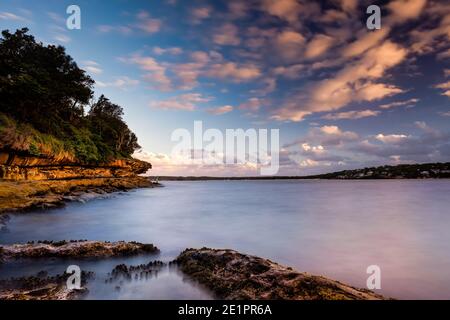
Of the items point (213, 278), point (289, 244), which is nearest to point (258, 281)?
point (213, 278)

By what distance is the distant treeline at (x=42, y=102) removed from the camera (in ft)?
81.6

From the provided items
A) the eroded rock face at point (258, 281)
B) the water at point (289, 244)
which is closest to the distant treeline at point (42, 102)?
the water at point (289, 244)

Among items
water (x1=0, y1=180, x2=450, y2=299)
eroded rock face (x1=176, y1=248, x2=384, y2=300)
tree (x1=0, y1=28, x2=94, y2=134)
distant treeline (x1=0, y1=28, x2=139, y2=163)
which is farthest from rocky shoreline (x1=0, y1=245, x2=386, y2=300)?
tree (x1=0, y1=28, x2=94, y2=134)

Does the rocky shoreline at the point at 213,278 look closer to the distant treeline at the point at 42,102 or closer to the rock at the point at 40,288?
the rock at the point at 40,288

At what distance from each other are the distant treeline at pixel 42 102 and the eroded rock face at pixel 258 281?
80.4ft

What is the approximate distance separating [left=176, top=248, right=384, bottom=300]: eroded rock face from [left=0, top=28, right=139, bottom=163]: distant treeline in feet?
80.4

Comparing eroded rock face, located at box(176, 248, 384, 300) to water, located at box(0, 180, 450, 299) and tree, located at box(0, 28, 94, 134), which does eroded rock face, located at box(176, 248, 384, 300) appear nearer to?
water, located at box(0, 180, 450, 299)

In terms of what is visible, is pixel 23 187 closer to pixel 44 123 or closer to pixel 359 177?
pixel 44 123

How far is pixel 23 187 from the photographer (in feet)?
64.4

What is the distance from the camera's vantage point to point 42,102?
28.1 m

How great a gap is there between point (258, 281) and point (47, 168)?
108ft

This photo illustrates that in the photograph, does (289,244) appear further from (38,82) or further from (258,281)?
(38,82)

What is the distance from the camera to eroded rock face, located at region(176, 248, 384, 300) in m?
4.37
